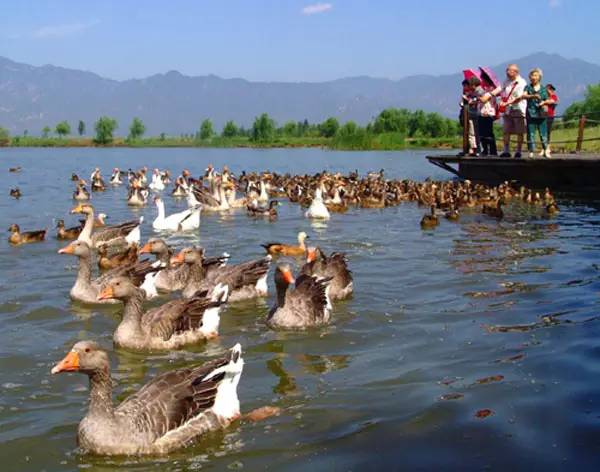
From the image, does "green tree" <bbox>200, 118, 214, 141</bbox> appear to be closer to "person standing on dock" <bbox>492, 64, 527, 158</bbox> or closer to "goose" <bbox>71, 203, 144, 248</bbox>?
"person standing on dock" <bbox>492, 64, 527, 158</bbox>

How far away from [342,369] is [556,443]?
279 cm

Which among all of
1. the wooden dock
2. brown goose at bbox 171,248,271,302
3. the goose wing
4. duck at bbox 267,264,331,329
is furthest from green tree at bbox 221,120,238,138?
the goose wing

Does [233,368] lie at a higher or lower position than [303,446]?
higher

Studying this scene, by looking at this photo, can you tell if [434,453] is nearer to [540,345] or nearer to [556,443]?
[556,443]

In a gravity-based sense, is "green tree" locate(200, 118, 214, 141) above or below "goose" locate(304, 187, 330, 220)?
above

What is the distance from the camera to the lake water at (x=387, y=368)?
6684mm

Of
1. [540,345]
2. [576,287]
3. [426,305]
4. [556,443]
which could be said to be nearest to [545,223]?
[576,287]

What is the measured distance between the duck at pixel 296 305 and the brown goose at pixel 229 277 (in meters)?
1.35

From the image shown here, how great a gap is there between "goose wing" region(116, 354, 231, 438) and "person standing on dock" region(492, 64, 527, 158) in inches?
686

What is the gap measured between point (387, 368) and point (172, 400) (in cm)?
277

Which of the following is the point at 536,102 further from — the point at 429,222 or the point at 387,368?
the point at 387,368

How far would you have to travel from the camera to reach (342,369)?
8.86m

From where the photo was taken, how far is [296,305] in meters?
10.5

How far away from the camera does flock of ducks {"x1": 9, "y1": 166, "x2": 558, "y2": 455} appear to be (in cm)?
689
